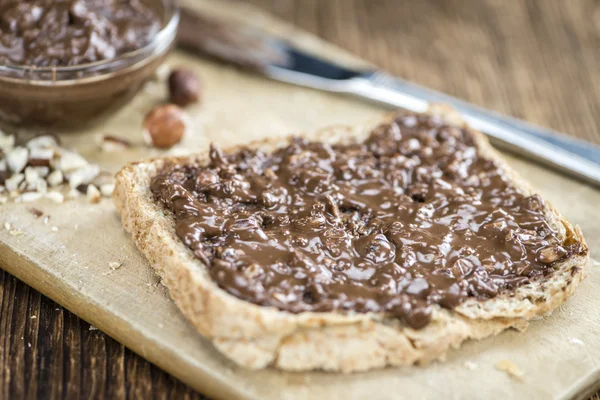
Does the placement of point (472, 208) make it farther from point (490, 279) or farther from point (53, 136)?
point (53, 136)

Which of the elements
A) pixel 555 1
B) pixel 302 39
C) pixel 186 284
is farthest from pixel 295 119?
pixel 555 1

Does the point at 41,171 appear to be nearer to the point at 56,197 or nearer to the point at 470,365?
the point at 56,197

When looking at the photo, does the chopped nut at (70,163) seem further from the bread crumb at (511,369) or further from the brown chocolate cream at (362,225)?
the bread crumb at (511,369)

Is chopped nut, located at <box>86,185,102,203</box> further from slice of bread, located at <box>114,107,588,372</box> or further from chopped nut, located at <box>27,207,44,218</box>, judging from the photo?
slice of bread, located at <box>114,107,588,372</box>

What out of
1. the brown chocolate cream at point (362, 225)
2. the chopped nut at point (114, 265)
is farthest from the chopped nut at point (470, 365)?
the chopped nut at point (114, 265)

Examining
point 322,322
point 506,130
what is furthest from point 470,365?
point 506,130
